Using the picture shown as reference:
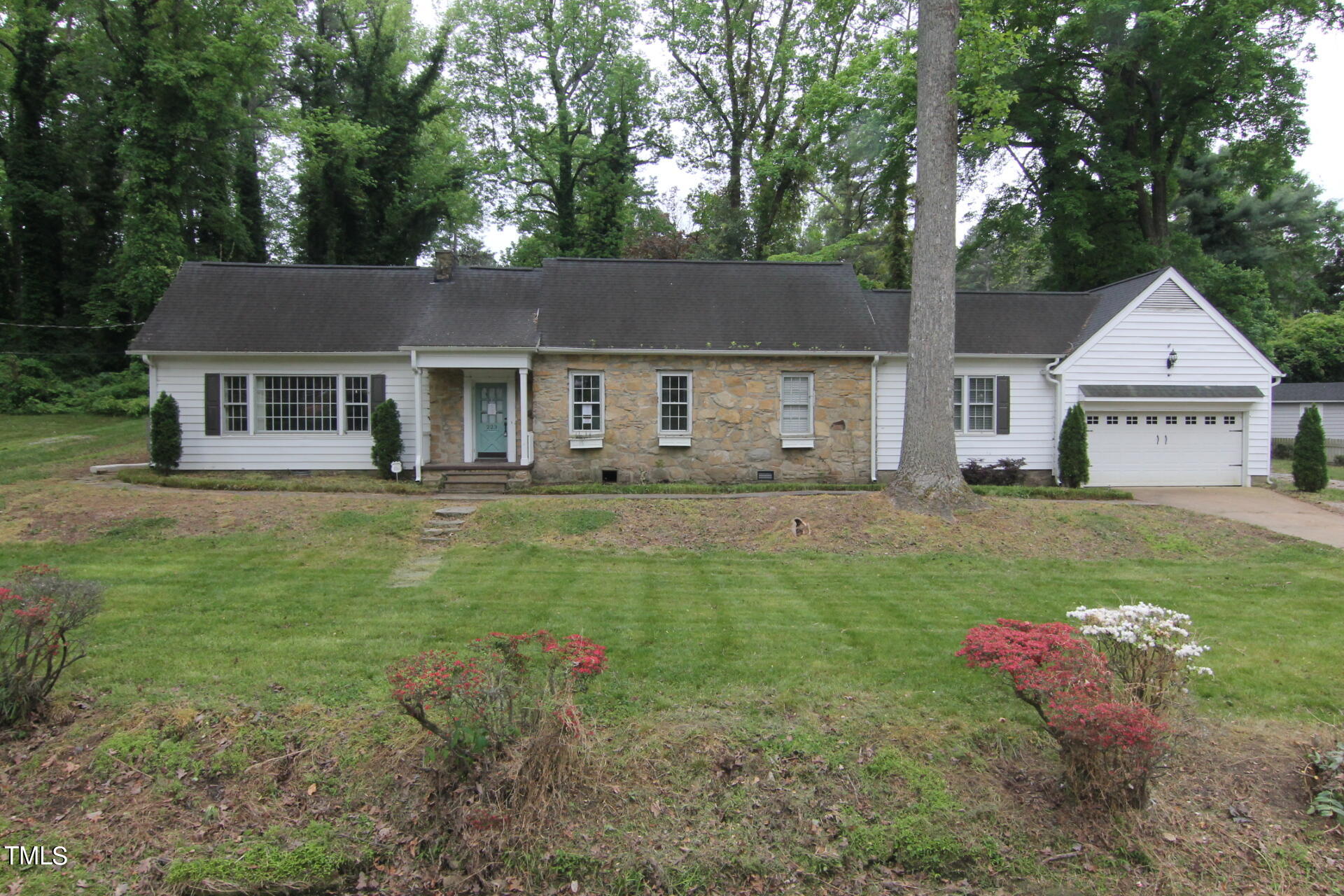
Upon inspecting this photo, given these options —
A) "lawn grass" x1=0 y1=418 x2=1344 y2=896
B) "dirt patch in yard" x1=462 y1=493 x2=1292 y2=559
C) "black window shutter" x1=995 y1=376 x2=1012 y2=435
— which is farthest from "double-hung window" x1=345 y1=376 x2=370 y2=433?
"black window shutter" x1=995 y1=376 x2=1012 y2=435

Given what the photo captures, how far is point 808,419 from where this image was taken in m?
16.4

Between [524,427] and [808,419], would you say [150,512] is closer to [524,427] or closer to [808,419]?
[524,427]

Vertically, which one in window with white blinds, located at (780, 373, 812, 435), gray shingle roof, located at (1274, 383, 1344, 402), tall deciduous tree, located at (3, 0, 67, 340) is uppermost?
tall deciduous tree, located at (3, 0, 67, 340)

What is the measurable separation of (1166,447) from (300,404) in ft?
64.5

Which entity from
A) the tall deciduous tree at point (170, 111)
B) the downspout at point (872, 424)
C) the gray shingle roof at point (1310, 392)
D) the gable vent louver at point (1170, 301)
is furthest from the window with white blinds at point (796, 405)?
the gray shingle roof at point (1310, 392)

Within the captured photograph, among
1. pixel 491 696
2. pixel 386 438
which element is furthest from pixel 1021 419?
pixel 491 696

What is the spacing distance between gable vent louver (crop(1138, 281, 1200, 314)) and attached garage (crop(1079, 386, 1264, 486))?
221cm

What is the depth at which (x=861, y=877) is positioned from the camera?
14.2 ft

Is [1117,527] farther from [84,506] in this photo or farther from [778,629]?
[84,506]

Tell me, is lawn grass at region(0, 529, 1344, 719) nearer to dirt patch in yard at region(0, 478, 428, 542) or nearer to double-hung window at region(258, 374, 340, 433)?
dirt patch in yard at region(0, 478, 428, 542)

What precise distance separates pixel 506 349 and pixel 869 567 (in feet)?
28.3

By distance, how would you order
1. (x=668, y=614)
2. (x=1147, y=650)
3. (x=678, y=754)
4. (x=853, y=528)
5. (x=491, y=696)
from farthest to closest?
(x=853, y=528)
(x=668, y=614)
(x=1147, y=650)
(x=678, y=754)
(x=491, y=696)

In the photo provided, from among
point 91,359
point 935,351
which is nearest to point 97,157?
point 91,359

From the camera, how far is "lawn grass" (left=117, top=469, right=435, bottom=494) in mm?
13906
